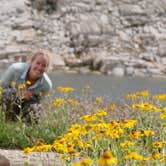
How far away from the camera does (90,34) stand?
33094 millimetres

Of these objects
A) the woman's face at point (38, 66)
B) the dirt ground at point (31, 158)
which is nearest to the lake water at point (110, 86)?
the woman's face at point (38, 66)

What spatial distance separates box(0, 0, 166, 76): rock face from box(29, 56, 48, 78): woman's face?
21358 millimetres

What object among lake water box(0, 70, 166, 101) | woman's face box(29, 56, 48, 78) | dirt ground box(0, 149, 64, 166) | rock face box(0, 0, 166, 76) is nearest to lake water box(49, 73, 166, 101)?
lake water box(0, 70, 166, 101)

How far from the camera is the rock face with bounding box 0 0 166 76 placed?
2934cm

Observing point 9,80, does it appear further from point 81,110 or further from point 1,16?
point 1,16

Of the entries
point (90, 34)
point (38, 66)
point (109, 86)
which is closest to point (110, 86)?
point (109, 86)

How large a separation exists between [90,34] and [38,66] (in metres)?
26.7

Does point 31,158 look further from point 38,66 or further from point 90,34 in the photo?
point 90,34

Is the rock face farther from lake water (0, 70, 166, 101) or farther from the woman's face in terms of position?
the woman's face

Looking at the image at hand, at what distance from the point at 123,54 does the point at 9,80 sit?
24.3 metres

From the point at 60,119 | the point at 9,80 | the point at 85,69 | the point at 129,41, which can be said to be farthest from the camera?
the point at 129,41

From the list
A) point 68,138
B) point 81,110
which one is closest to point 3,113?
point 81,110

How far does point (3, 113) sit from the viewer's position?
6500 mm

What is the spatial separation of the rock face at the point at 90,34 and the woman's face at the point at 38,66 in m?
21.4
